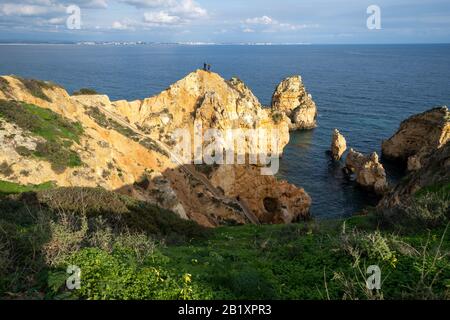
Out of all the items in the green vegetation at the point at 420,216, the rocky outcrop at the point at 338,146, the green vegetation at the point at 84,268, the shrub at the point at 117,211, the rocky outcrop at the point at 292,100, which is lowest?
the rocky outcrop at the point at 338,146

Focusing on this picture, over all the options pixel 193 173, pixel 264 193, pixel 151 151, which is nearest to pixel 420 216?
pixel 151 151

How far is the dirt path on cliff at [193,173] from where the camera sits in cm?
4547

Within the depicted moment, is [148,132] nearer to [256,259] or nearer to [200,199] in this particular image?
[200,199]

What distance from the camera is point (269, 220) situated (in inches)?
1943

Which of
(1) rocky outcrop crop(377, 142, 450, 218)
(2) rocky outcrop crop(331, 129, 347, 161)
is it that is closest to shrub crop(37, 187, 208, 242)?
(1) rocky outcrop crop(377, 142, 450, 218)

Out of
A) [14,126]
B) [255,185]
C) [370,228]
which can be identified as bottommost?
[255,185]

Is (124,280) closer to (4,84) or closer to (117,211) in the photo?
(117,211)

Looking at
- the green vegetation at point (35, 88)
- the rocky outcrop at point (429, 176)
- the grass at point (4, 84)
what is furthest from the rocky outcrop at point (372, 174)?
the grass at point (4, 84)

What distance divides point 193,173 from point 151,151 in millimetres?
7257

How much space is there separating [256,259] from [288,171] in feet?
182

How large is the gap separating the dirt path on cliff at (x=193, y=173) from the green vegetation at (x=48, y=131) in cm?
1266

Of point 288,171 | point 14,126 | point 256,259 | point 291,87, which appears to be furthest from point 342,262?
point 291,87

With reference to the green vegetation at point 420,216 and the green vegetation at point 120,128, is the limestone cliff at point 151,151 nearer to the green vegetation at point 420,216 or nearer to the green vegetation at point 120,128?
the green vegetation at point 120,128

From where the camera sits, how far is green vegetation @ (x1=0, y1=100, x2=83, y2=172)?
27.8m
